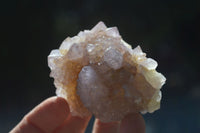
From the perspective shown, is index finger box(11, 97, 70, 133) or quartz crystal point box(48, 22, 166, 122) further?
index finger box(11, 97, 70, 133)

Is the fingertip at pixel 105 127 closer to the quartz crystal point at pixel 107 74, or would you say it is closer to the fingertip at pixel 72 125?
the fingertip at pixel 72 125

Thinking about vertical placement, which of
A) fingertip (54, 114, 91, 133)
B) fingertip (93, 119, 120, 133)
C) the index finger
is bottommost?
fingertip (93, 119, 120, 133)

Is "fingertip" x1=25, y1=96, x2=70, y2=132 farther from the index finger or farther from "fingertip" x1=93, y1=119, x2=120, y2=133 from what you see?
"fingertip" x1=93, y1=119, x2=120, y2=133

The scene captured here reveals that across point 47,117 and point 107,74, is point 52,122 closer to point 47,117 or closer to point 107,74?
point 47,117

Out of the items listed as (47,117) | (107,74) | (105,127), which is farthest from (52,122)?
(107,74)

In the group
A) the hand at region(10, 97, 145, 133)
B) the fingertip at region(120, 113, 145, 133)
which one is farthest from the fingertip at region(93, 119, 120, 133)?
the fingertip at region(120, 113, 145, 133)

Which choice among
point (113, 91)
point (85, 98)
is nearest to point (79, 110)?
point (85, 98)

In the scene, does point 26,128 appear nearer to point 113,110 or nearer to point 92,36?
point 113,110

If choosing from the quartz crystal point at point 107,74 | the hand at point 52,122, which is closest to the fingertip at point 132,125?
the quartz crystal point at point 107,74
